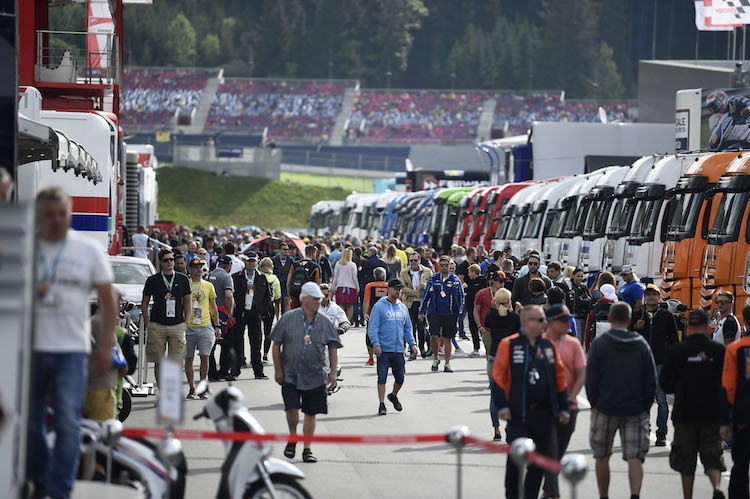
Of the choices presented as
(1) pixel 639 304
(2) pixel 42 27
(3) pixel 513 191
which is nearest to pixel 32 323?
(1) pixel 639 304

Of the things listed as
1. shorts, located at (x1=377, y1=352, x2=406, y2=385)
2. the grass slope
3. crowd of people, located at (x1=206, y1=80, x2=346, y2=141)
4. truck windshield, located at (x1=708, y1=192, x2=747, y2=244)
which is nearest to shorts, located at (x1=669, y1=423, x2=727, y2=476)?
shorts, located at (x1=377, y1=352, x2=406, y2=385)

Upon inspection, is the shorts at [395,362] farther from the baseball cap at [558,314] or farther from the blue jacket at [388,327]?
the baseball cap at [558,314]

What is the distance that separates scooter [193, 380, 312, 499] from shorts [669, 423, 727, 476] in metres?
3.36

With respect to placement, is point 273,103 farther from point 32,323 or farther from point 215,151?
point 32,323

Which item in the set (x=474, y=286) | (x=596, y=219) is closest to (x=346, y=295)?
(x=474, y=286)

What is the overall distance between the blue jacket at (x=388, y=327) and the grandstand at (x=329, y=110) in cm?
9239

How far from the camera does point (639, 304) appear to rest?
1486cm

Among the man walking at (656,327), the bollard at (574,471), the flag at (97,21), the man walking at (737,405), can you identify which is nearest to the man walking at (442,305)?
the man walking at (656,327)

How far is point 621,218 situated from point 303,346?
12359 millimetres

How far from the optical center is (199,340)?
16281mm

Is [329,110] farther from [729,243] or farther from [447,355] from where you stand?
[729,243]

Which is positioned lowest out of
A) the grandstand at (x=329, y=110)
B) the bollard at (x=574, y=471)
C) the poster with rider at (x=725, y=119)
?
the bollard at (x=574, y=471)

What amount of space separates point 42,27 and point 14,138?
22613 mm

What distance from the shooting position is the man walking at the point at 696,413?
10078 mm
